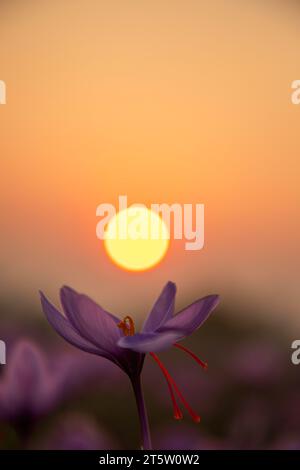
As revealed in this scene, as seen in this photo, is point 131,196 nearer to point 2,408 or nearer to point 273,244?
point 273,244

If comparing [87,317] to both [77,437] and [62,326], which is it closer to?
[62,326]

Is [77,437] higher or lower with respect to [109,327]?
lower

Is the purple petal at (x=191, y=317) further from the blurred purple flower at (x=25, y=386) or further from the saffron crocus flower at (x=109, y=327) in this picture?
the blurred purple flower at (x=25, y=386)

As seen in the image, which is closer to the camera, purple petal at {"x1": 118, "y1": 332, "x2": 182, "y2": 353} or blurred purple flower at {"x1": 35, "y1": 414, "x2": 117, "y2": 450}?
purple petal at {"x1": 118, "y1": 332, "x2": 182, "y2": 353}

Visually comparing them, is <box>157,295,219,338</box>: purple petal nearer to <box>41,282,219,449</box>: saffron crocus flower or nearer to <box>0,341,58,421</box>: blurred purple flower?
<box>41,282,219,449</box>: saffron crocus flower

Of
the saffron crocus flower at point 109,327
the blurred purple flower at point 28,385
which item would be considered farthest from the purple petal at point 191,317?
the blurred purple flower at point 28,385

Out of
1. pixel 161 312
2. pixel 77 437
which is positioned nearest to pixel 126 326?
Answer: pixel 161 312

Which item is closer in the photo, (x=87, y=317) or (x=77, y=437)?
(x=87, y=317)

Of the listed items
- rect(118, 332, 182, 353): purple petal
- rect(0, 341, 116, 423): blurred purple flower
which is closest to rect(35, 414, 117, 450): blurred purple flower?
rect(0, 341, 116, 423): blurred purple flower
